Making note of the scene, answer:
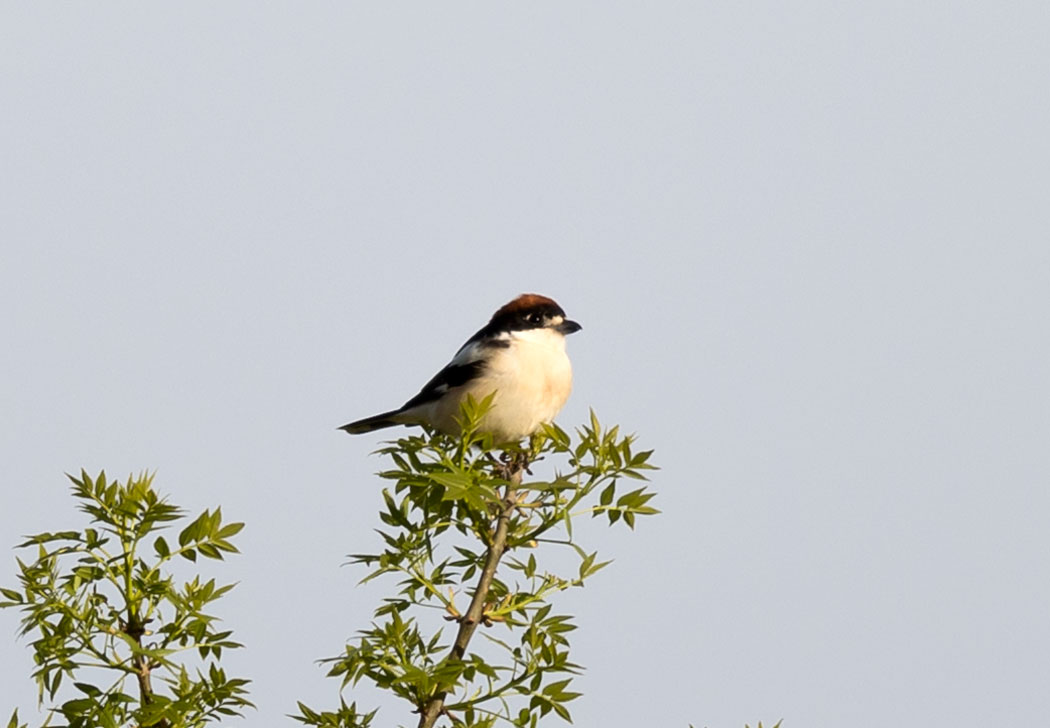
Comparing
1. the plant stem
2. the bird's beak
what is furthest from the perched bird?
the plant stem

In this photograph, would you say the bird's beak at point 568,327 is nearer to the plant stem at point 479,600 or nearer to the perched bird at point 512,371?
the perched bird at point 512,371

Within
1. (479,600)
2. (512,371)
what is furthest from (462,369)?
(479,600)

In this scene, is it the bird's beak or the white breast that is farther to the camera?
the bird's beak

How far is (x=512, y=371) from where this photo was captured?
7.16m

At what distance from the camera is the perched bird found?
698cm

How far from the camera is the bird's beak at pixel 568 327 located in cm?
766

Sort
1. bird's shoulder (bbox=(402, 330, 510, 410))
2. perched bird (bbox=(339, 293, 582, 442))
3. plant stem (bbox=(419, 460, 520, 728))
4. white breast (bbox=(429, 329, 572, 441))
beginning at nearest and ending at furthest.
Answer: plant stem (bbox=(419, 460, 520, 728)) → white breast (bbox=(429, 329, 572, 441)) → perched bird (bbox=(339, 293, 582, 442)) → bird's shoulder (bbox=(402, 330, 510, 410))

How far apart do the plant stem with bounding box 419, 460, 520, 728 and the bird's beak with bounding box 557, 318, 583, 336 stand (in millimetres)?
3452

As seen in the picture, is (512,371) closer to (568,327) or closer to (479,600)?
(568,327)

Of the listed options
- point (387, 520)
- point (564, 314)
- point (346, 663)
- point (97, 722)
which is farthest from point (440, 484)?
point (564, 314)

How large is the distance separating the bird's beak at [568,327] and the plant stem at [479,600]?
345cm

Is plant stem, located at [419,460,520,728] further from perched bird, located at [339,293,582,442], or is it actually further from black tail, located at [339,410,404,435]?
black tail, located at [339,410,404,435]

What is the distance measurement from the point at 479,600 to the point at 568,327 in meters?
3.75

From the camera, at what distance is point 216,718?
13.1ft
